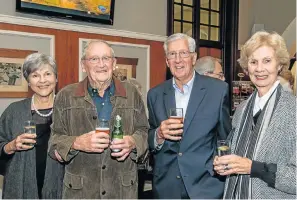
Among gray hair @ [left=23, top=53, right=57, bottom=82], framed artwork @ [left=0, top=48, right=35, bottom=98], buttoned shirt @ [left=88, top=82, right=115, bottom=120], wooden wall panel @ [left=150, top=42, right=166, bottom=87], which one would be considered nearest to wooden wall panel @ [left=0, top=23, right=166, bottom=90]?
framed artwork @ [left=0, top=48, right=35, bottom=98]

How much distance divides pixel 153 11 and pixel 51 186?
147 inches

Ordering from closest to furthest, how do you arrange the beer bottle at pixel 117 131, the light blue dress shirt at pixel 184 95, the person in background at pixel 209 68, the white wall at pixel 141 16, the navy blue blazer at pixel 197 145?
the beer bottle at pixel 117 131
the navy blue blazer at pixel 197 145
the light blue dress shirt at pixel 184 95
the person in background at pixel 209 68
the white wall at pixel 141 16

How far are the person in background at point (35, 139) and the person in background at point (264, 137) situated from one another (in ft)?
3.91

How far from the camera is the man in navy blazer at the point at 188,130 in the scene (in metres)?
2.42

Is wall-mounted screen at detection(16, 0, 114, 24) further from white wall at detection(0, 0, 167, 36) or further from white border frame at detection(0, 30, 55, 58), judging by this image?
white border frame at detection(0, 30, 55, 58)

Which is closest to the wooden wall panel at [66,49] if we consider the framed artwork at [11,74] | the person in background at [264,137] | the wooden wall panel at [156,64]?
the framed artwork at [11,74]

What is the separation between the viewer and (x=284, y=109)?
194cm

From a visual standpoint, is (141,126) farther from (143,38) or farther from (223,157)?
(143,38)

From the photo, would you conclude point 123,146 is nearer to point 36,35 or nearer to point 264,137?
point 264,137

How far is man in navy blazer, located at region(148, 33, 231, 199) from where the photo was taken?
2418mm

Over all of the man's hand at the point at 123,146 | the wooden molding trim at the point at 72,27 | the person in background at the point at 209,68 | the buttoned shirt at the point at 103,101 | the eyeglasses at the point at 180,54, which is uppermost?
the wooden molding trim at the point at 72,27

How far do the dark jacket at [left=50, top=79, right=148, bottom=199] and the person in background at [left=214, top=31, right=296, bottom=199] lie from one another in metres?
0.58

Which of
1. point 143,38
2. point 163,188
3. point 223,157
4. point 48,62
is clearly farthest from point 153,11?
point 223,157

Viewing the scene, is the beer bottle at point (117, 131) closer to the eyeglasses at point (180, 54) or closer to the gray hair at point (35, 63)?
the eyeglasses at point (180, 54)
